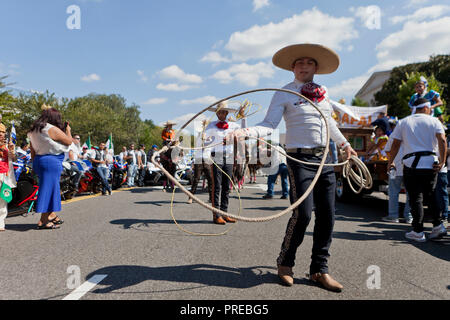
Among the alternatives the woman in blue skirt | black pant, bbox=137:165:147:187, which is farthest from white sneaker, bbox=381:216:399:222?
black pant, bbox=137:165:147:187

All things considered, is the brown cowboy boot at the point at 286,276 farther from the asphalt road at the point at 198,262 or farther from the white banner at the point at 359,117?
the white banner at the point at 359,117

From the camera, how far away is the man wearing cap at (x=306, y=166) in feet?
9.43

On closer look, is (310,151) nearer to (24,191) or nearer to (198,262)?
(198,262)

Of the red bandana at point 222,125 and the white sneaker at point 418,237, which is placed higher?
the red bandana at point 222,125

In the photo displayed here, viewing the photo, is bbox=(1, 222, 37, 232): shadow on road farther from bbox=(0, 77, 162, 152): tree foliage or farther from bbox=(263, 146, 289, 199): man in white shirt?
bbox=(0, 77, 162, 152): tree foliage

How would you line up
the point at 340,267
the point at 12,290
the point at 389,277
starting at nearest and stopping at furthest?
the point at 12,290, the point at 389,277, the point at 340,267

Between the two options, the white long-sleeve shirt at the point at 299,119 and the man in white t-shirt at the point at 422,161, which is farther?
the man in white t-shirt at the point at 422,161

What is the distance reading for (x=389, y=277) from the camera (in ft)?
10.1

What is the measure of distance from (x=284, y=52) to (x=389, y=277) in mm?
2455

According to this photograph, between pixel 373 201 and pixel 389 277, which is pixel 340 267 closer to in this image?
pixel 389 277

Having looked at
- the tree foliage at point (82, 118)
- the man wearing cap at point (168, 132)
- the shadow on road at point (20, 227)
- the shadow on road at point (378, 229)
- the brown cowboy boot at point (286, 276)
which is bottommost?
the shadow on road at point (378, 229)

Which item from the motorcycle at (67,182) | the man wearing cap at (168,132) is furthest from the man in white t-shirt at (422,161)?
the motorcycle at (67,182)

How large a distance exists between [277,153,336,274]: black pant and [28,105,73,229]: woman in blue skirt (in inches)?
157

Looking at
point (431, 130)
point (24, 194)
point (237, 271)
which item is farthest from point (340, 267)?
point (24, 194)
